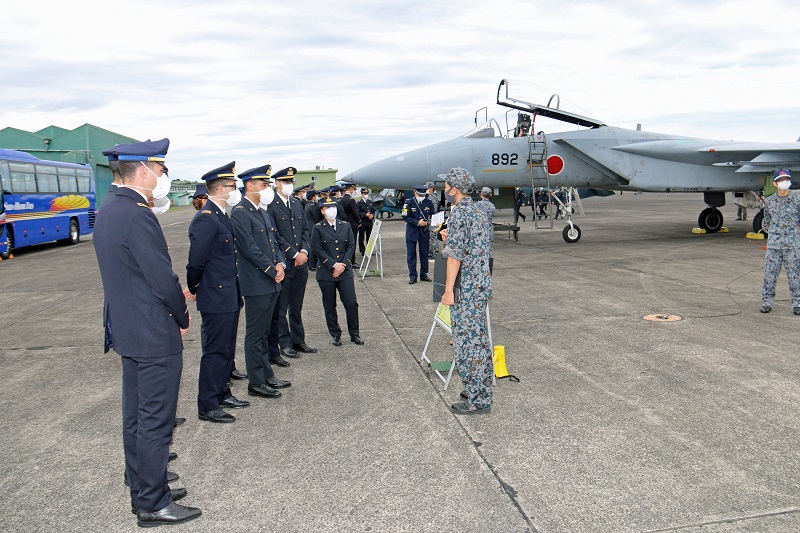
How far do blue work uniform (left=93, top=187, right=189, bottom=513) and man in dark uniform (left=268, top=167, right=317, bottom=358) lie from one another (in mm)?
2969

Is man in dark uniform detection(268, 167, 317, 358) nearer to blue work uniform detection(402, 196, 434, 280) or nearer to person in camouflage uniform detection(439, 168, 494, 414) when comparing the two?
person in camouflage uniform detection(439, 168, 494, 414)

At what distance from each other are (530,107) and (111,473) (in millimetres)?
14772

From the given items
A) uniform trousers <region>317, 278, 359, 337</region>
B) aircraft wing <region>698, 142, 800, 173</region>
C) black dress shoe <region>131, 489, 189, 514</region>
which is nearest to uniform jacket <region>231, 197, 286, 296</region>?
uniform trousers <region>317, 278, 359, 337</region>

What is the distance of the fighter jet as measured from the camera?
15812mm

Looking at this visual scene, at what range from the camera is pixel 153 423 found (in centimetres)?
338

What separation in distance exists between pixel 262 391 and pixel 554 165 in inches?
512

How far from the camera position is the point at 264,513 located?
11.2ft

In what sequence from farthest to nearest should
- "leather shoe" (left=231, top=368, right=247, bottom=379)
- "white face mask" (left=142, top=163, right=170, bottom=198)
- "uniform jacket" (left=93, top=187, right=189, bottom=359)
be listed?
"leather shoe" (left=231, top=368, right=247, bottom=379), "white face mask" (left=142, top=163, right=170, bottom=198), "uniform jacket" (left=93, top=187, right=189, bottom=359)

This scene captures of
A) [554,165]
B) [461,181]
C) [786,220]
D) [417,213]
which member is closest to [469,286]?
[461,181]

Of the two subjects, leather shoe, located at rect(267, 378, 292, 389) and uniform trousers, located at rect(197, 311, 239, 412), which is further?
leather shoe, located at rect(267, 378, 292, 389)

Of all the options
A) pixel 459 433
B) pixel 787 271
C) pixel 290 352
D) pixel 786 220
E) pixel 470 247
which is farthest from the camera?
pixel 787 271

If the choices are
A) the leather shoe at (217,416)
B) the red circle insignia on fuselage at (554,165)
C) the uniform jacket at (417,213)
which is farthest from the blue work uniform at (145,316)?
the red circle insignia on fuselage at (554,165)

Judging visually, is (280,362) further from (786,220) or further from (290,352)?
(786,220)

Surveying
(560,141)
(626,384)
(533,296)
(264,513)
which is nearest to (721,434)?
(626,384)
